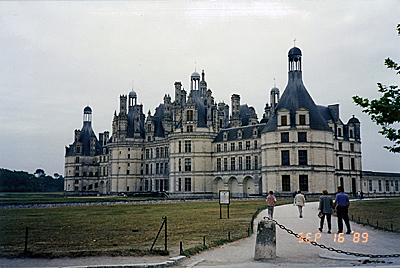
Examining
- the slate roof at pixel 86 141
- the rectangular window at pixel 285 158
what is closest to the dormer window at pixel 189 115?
the rectangular window at pixel 285 158

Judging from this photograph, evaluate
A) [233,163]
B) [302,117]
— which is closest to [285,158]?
[302,117]

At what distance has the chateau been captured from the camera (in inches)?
2247

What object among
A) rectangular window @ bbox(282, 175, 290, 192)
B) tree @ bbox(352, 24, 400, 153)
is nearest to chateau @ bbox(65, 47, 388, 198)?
rectangular window @ bbox(282, 175, 290, 192)

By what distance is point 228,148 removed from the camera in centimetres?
6894

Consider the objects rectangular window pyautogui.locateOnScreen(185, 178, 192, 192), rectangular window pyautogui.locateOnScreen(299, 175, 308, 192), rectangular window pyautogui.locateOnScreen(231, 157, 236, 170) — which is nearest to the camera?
rectangular window pyautogui.locateOnScreen(299, 175, 308, 192)

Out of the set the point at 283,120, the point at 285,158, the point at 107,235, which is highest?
the point at 283,120

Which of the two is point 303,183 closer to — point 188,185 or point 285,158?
point 285,158

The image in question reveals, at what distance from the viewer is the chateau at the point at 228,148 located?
57.1m

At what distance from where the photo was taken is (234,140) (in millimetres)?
68000

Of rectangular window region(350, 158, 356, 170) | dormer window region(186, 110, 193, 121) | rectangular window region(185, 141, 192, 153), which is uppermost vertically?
dormer window region(186, 110, 193, 121)

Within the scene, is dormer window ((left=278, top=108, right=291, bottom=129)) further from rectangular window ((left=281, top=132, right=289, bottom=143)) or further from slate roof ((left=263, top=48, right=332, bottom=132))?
rectangular window ((left=281, top=132, right=289, bottom=143))

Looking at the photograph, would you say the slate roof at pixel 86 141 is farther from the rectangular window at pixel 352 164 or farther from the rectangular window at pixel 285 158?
the rectangular window at pixel 352 164

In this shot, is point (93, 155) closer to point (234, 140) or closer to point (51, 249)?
point (234, 140)

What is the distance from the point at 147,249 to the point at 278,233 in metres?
6.71
